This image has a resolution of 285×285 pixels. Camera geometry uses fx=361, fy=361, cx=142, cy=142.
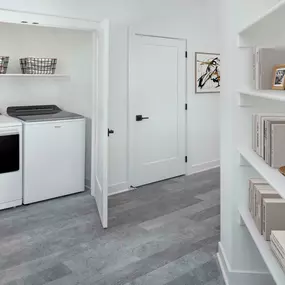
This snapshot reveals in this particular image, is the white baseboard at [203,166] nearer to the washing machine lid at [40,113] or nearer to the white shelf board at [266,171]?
the washing machine lid at [40,113]

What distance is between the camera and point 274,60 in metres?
1.91

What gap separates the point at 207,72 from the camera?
5781 mm

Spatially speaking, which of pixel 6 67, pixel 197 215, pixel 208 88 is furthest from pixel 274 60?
pixel 208 88

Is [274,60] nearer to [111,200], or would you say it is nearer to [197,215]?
[197,215]

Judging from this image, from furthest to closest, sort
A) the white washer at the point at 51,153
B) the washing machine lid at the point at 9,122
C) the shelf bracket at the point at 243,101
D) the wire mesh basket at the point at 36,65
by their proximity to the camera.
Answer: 1. the wire mesh basket at the point at 36,65
2. the white washer at the point at 51,153
3. the washing machine lid at the point at 9,122
4. the shelf bracket at the point at 243,101

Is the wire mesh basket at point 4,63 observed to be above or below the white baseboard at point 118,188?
above

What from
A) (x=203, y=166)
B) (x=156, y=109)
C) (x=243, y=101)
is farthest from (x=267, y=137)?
(x=203, y=166)

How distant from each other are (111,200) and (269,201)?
273 cm

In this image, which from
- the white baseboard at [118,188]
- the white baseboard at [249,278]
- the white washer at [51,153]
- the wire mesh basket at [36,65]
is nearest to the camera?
the white baseboard at [249,278]

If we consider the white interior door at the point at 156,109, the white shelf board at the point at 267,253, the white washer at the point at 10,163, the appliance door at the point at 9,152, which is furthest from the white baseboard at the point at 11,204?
the white shelf board at the point at 267,253

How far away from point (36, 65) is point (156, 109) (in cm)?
172

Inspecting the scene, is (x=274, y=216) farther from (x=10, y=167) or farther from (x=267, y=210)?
(x=10, y=167)

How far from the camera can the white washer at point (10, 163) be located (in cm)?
393

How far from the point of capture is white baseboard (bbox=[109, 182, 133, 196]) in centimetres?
463
